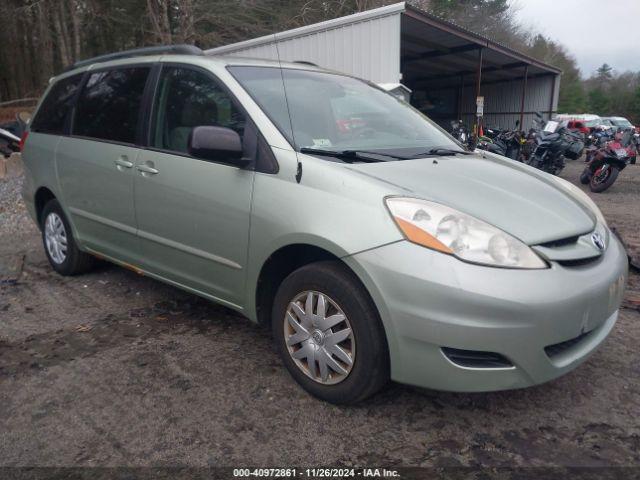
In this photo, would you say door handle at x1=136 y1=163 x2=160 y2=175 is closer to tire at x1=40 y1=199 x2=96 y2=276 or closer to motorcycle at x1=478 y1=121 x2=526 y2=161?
tire at x1=40 y1=199 x2=96 y2=276

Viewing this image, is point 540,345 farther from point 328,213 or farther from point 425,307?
point 328,213

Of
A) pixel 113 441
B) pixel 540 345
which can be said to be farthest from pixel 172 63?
pixel 540 345

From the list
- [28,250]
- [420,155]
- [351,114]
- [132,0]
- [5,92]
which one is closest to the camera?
[420,155]

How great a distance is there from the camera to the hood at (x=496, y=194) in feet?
7.62

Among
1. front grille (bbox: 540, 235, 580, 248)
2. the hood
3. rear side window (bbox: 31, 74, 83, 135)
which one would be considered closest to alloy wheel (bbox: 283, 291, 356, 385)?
the hood

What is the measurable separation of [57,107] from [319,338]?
128 inches

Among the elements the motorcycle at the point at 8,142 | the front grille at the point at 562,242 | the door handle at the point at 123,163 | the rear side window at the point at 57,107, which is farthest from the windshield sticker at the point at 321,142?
the motorcycle at the point at 8,142

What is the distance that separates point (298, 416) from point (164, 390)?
75 centimetres

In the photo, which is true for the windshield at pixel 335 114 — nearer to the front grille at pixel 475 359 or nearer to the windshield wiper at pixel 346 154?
the windshield wiper at pixel 346 154

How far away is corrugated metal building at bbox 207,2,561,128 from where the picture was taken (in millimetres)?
9742

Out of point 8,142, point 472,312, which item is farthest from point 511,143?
point 472,312

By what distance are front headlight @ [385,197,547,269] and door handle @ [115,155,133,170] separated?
1.94 metres

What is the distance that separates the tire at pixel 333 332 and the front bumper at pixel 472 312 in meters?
0.08

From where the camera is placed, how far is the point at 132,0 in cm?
1697
